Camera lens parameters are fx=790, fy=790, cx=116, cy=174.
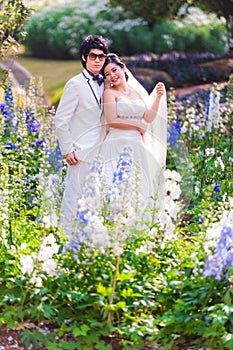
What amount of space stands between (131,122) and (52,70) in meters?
13.4

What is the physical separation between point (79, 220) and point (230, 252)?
846 millimetres

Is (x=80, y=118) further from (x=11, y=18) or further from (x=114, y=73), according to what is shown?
(x=11, y=18)

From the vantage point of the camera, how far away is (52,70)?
60.7 feet

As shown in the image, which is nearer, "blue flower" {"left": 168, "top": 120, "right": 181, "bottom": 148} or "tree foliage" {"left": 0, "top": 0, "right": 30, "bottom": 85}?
"tree foliage" {"left": 0, "top": 0, "right": 30, "bottom": 85}

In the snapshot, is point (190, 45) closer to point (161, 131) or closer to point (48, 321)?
point (161, 131)

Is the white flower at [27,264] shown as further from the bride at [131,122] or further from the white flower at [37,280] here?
the bride at [131,122]

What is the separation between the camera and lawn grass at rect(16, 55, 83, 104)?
15836 millimetres

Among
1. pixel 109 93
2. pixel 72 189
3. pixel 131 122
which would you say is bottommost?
pixel 72 189

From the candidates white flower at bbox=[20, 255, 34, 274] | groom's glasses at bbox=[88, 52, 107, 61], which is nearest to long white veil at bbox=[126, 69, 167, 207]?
groom's glasses at bbox=[88, 52, 107, 61]

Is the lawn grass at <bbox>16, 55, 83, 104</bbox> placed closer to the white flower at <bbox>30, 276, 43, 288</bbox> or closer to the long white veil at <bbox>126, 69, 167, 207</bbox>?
the long white veil at <bbox>126, 69, 167, 207</bbox>

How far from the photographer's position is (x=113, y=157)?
213 inches

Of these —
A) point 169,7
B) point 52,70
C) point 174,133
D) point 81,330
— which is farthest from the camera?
point 52,70

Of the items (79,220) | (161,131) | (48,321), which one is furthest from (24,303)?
(161,131)

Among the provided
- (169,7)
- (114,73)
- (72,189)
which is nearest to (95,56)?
(114,73)
